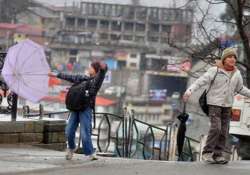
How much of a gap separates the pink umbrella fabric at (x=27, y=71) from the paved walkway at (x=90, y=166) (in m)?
0.89

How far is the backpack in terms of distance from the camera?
8055 millimetres

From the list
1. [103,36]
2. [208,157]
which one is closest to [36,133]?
[208,157]

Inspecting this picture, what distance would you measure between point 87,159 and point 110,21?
7489 centimetres

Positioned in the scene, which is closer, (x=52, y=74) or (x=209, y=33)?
(x=52, y=74)

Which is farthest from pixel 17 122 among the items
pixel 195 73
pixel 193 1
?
pixel 195 73

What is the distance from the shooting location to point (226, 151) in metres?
8.52

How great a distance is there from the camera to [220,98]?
8.22 metres

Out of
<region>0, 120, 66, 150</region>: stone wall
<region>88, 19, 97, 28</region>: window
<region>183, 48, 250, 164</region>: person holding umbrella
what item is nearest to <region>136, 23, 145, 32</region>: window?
<region>88, 19, 97, 28</region>: window

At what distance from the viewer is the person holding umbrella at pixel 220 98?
822 centimetres

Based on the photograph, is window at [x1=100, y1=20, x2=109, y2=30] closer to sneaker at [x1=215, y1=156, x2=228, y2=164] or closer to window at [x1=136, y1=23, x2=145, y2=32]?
window at [x1=136, y1=23, x2=145, y2=32]

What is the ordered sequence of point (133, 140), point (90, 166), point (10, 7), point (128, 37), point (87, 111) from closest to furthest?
point (90, 166) → point (87, 111) → point (133, 140) → point (10, 7) → point (128, 37)

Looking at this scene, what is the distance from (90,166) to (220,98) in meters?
1.99

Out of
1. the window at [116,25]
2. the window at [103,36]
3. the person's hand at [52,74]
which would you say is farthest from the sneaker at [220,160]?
the window at [103,36]

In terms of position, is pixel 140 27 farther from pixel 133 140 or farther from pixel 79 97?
pixel 79 97
